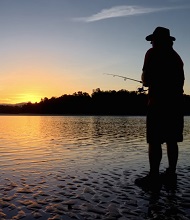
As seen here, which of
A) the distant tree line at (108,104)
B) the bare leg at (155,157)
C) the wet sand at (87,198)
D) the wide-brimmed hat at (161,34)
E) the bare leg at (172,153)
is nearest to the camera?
the wet sand at (87,198)

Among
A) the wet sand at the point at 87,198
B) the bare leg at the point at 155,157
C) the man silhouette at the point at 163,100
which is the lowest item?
the wet sand at the point at 87,198

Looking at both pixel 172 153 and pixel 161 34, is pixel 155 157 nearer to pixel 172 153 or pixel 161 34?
pixel 172 153

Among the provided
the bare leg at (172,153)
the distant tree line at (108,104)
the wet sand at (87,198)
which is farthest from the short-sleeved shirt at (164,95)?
the distant tree line at (108,104)

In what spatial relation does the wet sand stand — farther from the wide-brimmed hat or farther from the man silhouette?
the wide-brimmed hat

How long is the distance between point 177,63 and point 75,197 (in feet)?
10.1

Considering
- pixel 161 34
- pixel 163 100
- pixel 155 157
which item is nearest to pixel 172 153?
pixel 155 157

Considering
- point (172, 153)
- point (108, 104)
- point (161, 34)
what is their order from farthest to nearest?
point (108, 104) < point (161, 34) < point (172, 153)

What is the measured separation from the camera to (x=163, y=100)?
17.7ft

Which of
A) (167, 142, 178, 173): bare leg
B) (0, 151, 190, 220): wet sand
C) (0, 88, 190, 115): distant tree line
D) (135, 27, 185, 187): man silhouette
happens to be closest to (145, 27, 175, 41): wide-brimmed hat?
(135, 27, 185, 187): man silhouette

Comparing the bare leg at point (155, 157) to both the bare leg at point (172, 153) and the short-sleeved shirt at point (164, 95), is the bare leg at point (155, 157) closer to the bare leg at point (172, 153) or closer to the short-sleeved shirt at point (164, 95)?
the short-sleeved shirt at point (164, 95)

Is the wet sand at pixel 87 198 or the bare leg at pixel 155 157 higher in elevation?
the bare leg at pixel 155 157

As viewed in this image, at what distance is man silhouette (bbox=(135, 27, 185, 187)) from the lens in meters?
5.34

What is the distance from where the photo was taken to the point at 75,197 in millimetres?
4363

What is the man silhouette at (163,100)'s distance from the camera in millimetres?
5340
